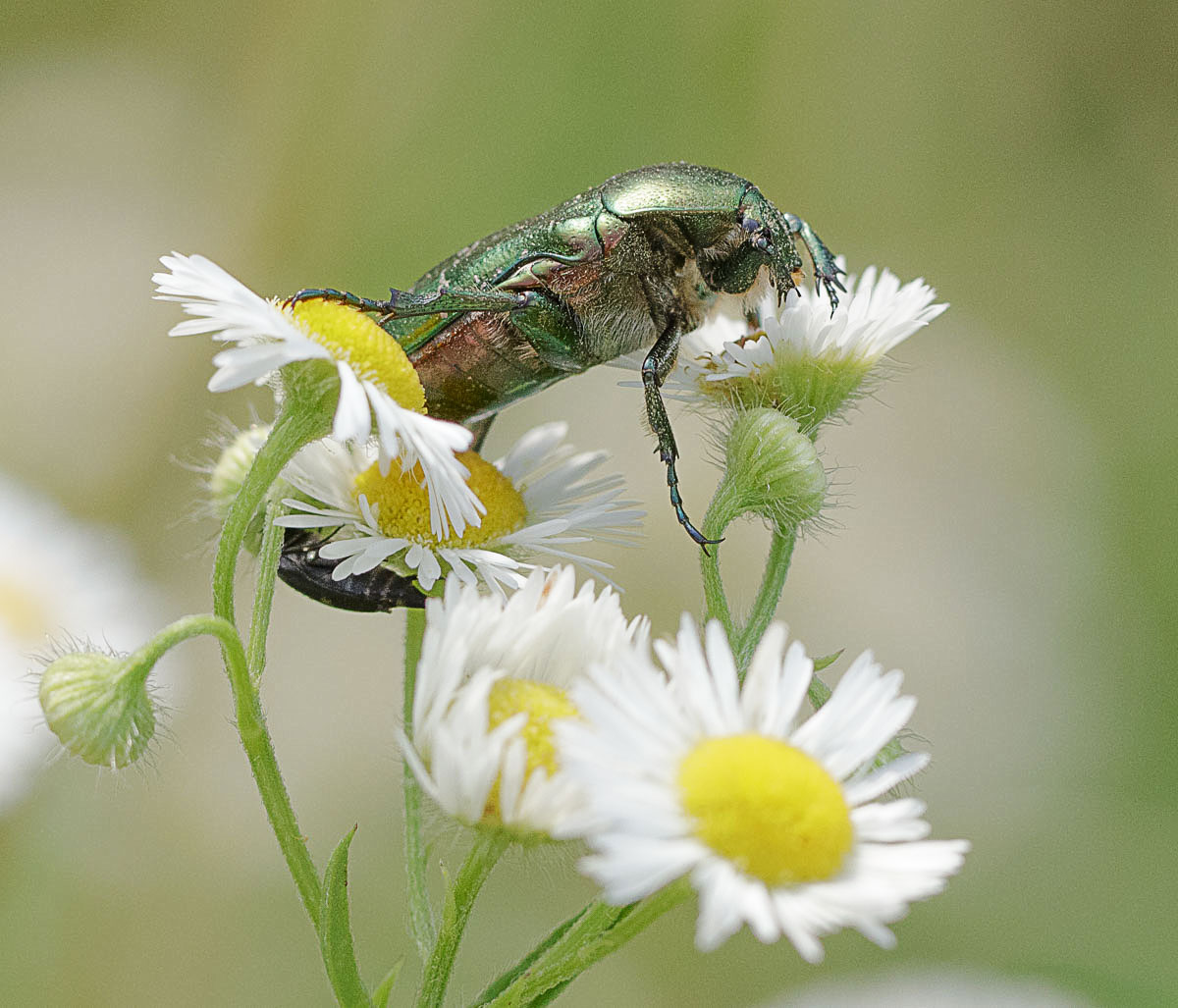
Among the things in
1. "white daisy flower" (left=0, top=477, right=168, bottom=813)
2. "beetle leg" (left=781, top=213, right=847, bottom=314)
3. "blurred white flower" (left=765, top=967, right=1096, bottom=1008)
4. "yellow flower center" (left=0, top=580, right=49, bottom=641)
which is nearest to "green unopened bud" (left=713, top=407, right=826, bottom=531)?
"beetle leg" (left=781, top=213, right=847, bottom=314)

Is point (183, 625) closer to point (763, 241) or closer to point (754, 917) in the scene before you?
point (754, 917)

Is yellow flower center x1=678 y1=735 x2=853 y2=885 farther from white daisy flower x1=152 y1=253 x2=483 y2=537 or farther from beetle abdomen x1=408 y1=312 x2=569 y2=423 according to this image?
beetle abdomen x1=408 y1=312 x2=569 y2=423

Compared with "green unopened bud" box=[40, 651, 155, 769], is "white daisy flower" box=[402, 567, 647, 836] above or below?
above

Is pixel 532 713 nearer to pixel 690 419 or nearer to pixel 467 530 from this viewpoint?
pixel 467 530

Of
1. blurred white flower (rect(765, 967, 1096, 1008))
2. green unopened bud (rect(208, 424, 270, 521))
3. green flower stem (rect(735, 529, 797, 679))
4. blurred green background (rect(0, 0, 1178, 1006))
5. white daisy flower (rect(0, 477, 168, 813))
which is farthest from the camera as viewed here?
blurred green background (rect(0, 0, 1178, 1006))

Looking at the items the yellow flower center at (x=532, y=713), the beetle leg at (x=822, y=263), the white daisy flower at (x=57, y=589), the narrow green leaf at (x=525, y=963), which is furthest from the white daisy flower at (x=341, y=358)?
the white daisy flower at (x=57, y=589)

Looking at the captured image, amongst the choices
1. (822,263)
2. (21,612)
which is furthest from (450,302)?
(21,612)

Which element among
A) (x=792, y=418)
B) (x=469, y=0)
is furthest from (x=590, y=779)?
(x=469, y=0)
